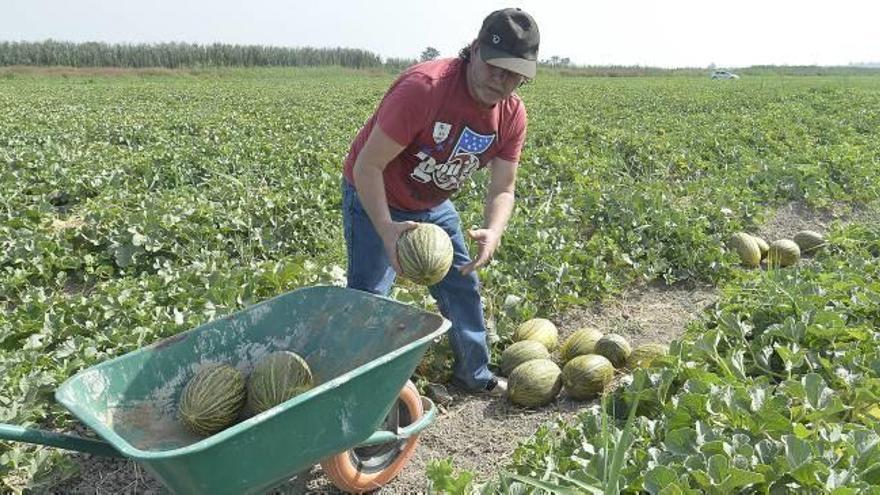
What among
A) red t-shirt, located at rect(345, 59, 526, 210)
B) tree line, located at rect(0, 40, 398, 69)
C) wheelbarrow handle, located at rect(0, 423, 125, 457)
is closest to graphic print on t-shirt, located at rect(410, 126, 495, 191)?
red t-shirt, located at rect(345, 59, 526, 210)

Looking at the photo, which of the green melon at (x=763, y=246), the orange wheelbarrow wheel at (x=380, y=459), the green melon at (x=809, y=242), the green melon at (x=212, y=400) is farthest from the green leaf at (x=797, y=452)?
the green melon at (x=809, y=242)

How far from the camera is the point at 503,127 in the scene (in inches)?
157

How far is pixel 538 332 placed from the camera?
5074 mm

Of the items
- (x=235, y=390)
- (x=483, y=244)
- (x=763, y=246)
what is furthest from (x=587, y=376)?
(x=763, y=246)

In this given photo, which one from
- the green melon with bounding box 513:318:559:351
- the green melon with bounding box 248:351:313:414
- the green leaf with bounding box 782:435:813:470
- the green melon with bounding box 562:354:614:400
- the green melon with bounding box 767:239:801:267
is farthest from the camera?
the green melon with bounding box 767:239:801:267

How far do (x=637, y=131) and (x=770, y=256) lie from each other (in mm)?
8653

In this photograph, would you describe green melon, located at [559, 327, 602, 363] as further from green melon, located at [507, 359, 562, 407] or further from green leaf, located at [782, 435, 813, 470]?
green leaf, located at [782, 435, 813, 470]

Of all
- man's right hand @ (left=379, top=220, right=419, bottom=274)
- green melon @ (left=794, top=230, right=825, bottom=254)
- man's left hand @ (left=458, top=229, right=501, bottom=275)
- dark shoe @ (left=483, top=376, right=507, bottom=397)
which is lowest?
dark shoe @ (left=483, top=376, right=507, bottom=397)

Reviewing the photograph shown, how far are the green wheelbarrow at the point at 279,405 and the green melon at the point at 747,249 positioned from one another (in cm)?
455

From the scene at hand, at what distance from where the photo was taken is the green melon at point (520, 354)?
4742mm

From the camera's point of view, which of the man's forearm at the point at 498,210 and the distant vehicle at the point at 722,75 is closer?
the man's forearm at the point at 498,210

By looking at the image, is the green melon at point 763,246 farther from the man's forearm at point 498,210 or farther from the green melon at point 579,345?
the man's forearm at point 498,210

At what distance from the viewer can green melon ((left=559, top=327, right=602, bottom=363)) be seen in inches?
190

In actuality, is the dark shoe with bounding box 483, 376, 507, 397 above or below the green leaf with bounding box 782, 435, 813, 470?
below
